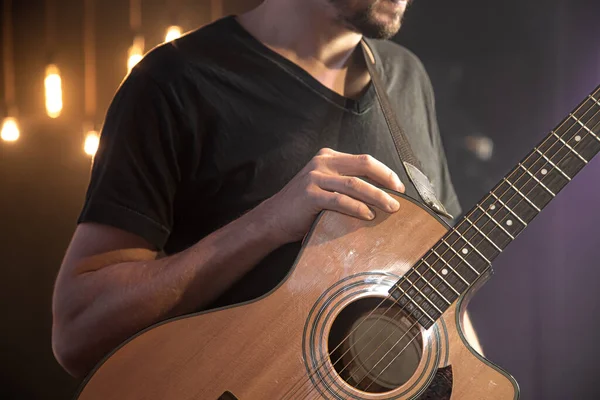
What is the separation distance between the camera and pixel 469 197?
4.52ft

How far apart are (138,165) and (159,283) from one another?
0.20m

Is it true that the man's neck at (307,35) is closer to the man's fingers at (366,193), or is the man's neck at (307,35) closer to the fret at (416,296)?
the man's fingers at (366,193)

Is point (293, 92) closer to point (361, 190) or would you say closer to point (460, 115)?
point (361, 190)

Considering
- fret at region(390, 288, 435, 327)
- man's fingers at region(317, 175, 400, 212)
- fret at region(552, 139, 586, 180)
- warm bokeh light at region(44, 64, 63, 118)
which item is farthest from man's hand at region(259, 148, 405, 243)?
warm bokeh light at region(44, 64, 63, 118)

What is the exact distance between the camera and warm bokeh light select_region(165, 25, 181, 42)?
48.3 inches

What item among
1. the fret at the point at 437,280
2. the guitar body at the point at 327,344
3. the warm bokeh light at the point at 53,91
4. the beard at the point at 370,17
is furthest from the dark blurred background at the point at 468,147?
the fret at the point at 437,280

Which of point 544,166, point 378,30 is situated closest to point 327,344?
point 544,166

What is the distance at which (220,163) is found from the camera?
3.53ft

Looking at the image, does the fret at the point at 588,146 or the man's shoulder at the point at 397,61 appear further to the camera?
the man's shoulder at the point at 397,61

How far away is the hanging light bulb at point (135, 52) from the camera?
4.03ft

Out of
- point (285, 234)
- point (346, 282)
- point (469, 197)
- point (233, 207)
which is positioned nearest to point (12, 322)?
point (233, 207)

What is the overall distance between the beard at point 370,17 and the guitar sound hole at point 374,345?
0.51 m

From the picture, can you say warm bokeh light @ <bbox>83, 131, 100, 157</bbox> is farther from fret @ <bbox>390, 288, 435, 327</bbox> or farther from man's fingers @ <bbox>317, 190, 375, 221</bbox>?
fret @ <bbox>390, 288, 435, 327</bbox>

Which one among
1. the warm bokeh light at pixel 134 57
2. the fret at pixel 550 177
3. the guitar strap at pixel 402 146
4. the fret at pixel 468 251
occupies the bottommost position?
the warm bokeh light at pixel 134 57
